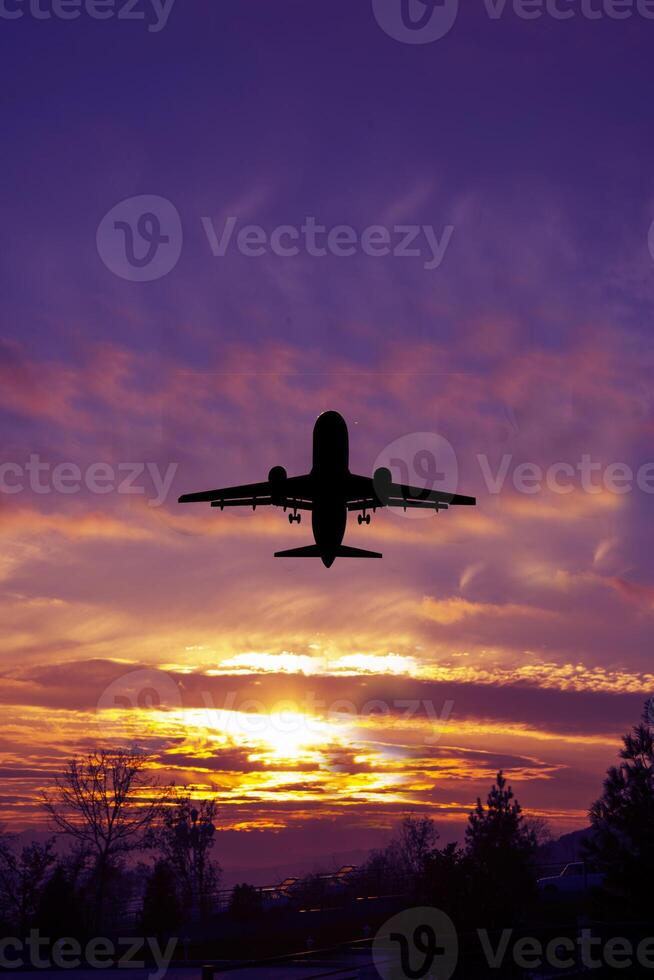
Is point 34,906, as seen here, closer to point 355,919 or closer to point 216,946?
point 216,946

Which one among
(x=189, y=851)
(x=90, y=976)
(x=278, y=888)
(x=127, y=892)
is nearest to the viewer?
(x=90, y=976)

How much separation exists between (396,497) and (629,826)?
681 inches

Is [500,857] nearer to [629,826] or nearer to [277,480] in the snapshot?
[629,826]

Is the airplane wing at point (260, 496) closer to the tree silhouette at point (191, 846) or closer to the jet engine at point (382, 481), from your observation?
the jet engine at point (382, 481)

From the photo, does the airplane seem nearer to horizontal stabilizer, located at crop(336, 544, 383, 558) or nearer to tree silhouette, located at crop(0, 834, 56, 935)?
horizontal stabilizer, located at crop(336, 544, 383, 558)

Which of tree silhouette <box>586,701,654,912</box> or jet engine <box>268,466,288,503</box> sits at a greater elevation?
jet engine <box>268,466,288,503</box>

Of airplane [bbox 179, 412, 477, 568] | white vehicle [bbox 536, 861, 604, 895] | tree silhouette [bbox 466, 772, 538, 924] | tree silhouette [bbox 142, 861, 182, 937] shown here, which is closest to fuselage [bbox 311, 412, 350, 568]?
airplane [bbox 179, 412, 477, 568]

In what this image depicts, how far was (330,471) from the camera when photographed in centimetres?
3622

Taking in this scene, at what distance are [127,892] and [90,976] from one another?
7783 centimetres

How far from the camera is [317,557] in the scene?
1725 inches

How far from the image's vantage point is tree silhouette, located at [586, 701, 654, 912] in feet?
123

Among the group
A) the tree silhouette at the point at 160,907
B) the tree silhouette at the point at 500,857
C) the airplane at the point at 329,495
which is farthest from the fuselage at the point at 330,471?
the tree silhouette at the point at 160,907

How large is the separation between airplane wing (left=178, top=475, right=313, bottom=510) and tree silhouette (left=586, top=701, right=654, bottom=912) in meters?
18.3

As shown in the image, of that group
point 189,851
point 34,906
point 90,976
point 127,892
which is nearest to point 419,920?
point 90,976
